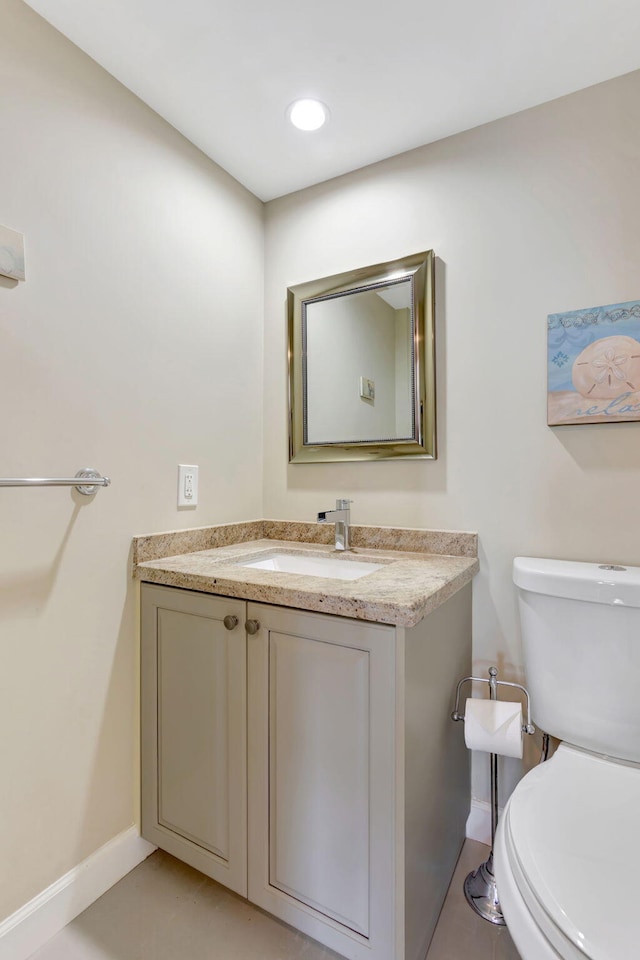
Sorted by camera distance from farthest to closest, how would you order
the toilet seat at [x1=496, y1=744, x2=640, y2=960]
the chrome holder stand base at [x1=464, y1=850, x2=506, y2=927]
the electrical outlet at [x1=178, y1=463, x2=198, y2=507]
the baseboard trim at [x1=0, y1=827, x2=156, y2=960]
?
the electrical outlet at [x1=178, y1=463, x2=198, y2=507]
the chrome holder stand base at [x1=464, y1=850, x2=506, y2=927]
the baseboard trim at [x1=0, y1=827, x2=156, y2=960]
the toilet seat at [x1=496, y1=744, x2=640, y2=960]

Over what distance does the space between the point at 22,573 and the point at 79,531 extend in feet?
0.52

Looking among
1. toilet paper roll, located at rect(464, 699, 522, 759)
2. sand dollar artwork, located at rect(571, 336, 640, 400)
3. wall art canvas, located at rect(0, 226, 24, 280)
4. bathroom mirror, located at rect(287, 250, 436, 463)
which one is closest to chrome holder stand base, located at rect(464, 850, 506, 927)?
toilet paper roll, located at rect(464, 699, 522, 759)

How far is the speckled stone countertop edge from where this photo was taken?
1361 mm

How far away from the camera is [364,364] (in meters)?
1.60

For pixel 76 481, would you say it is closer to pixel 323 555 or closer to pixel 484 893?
pixel 323 555

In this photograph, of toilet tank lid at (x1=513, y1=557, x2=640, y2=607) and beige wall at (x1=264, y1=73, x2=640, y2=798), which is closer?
toilet tank lid at (x1=513, y1=557, x2=640, y2=607)

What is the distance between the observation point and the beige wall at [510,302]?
1232 mm

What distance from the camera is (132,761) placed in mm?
1294

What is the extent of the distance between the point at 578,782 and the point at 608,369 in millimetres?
986

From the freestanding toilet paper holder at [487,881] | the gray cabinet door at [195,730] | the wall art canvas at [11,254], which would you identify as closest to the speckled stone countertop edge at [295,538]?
the gray cabinet door at [195,730]

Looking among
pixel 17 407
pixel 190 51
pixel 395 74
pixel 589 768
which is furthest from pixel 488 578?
pixel 190 51

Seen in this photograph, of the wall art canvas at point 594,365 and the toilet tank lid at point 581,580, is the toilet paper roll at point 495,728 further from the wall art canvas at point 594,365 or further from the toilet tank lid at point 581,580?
the wall art canvas at point 594,365

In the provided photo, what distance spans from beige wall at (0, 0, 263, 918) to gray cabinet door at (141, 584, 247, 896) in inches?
3.4

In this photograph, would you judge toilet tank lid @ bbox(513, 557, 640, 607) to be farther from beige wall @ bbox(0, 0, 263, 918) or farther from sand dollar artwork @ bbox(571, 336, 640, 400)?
beige wall @ bbox(0, 0, 263, 918)
